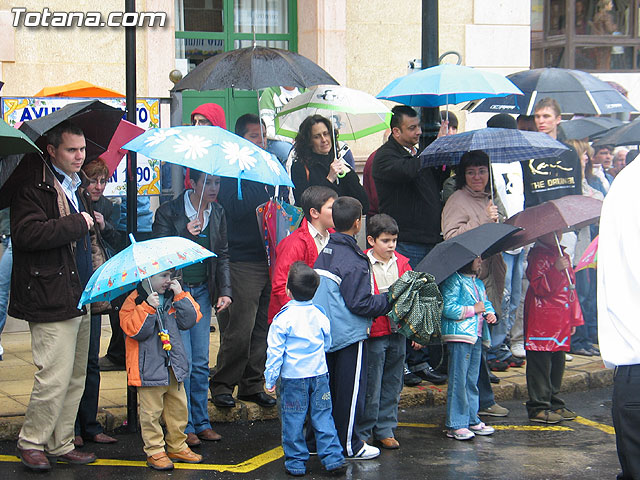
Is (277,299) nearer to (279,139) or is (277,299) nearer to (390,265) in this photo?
(390,265)

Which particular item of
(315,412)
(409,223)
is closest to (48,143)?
(315,412)

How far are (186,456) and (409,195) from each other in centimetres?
288

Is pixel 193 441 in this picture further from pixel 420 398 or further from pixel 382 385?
pixel 420 398

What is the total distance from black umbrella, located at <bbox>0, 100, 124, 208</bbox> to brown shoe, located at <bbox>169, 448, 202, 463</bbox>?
192 cm

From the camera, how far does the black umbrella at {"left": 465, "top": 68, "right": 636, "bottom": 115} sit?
8.84 meters

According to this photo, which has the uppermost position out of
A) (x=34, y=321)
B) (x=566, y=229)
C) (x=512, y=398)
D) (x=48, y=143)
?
(x=48, y=143)

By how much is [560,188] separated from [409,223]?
5.39 ft

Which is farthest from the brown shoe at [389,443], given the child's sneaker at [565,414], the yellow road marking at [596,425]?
the yellow road marking at [596,425]

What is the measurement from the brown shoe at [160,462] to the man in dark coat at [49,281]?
0.45 m

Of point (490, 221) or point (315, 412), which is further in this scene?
point (490, 221)

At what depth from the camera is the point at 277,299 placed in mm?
6578

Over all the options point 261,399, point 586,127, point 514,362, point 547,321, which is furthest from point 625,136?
point 261,399

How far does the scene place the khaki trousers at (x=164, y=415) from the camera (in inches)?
235

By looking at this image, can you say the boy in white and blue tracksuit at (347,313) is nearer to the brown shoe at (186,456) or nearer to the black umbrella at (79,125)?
the brown shoe at (186,456)
